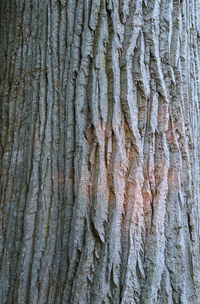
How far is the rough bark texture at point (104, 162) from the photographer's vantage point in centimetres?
163

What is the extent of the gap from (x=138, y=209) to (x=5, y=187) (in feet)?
2.55

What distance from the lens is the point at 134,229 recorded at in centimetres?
165

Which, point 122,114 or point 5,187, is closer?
point 122,114

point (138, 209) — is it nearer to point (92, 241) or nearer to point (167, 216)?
point (167, 216)

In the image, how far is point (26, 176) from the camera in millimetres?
1846

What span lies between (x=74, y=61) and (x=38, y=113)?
0.34 m

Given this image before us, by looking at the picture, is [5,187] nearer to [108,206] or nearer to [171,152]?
[108,206]

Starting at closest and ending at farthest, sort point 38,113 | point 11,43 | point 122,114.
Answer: point 122,114 → point 38,113 → point 11,43

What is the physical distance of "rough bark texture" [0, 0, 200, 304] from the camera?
1630 mm

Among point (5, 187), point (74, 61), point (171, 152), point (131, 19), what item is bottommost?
point (5, 187)

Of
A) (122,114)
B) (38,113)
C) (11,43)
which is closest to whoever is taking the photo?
(122,114)

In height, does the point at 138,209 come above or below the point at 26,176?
below

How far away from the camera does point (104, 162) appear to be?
5.55 ft

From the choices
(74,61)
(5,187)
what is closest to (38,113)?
(74,61)
